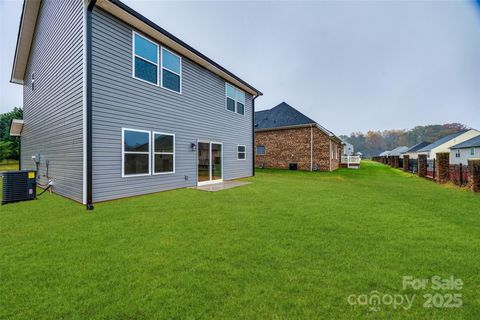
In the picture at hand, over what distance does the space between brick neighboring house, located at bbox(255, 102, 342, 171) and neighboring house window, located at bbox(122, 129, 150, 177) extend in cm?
1360

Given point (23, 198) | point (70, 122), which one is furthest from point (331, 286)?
point (23, 198)

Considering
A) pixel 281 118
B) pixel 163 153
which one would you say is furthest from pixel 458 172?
pixel 281 118

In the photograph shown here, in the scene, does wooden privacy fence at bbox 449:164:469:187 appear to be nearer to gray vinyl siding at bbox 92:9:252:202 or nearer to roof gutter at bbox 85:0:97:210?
gray vinyl siding at bbox 92:9:252:202

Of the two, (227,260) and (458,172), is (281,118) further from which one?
(227,260)

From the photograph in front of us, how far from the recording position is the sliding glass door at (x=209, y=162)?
9.72 meters

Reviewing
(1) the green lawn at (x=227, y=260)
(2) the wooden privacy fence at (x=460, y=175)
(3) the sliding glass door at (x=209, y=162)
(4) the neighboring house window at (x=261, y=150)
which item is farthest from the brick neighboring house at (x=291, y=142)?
(1) the green lawn at (x=227, y=260)

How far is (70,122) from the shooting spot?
254 inches

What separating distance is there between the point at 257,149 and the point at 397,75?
1689cm

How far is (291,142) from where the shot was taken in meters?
18.3

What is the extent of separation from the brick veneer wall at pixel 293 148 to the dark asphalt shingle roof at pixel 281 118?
0.66 metres

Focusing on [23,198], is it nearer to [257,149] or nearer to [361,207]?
[361,207]

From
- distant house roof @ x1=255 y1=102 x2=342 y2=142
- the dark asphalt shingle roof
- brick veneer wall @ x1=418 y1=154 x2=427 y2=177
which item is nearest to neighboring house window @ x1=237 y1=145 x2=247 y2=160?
distant house roof @ x1=255 y1=102 x2=342 y2=142

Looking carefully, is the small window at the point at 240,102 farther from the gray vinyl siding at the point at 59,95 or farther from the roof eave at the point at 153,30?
the gray vinyl siding at the point at 59,95

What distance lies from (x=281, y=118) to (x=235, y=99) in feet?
28.0
